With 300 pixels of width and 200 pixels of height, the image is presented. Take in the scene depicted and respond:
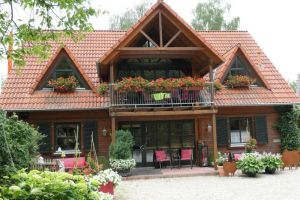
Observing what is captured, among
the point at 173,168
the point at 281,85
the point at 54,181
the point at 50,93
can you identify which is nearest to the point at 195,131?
the point at 173,168

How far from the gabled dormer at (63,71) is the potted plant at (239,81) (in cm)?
666

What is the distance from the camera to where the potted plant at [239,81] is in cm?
1719

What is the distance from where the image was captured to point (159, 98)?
1466cm

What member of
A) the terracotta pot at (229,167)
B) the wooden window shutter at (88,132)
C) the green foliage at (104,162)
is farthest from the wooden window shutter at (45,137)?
the terracotta pot at (229,167)

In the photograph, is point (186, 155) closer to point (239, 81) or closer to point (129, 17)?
point (239, 81)

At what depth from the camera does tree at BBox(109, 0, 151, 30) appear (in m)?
31.7

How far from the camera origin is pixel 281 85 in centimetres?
1797

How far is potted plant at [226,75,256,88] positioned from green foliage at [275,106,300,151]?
1937mm

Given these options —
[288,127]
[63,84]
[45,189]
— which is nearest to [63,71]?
[63,84]

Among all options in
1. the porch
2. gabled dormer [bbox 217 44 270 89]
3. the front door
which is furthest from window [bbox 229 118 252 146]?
the porch

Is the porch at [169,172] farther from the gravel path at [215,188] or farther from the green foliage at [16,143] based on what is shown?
the green foliage at [16,143]

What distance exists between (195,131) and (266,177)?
4.66 meters

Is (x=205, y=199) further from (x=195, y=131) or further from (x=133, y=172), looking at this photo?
(x=195, y=131)

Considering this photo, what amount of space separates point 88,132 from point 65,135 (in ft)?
3.49
